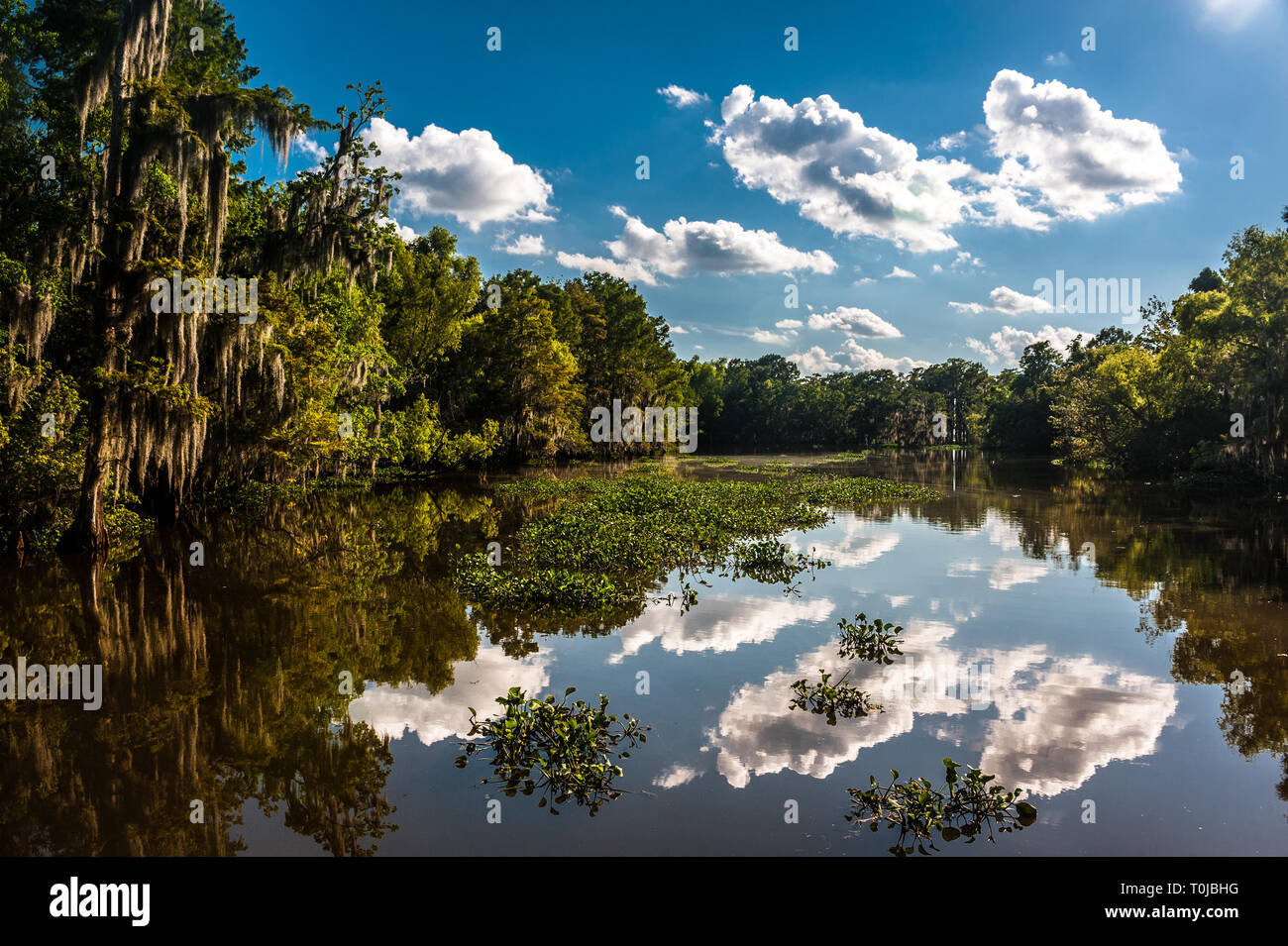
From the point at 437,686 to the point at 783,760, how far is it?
438cm

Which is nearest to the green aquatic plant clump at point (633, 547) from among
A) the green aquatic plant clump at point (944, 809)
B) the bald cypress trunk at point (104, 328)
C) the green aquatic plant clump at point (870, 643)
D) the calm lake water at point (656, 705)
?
the calm lake water at point (656, 705)

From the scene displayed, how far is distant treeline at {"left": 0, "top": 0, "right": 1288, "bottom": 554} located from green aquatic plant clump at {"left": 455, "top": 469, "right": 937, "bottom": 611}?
815 centimetres

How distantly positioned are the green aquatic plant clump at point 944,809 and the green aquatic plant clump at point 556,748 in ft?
7.16

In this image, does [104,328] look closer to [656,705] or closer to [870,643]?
[656,705]

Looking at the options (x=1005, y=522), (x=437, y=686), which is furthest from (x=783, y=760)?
(x=1005, y=522)

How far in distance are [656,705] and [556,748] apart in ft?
5.66

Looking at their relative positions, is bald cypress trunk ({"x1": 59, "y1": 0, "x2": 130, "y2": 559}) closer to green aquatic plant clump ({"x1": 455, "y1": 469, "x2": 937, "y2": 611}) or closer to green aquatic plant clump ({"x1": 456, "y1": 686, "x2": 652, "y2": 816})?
green aquatic plant clump ({"x1": 455, "y1": 469, "x2": 937, "y2": 611})

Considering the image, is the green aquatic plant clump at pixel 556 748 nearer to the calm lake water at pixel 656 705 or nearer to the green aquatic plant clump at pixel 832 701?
the calm lake water at pixel 656 705

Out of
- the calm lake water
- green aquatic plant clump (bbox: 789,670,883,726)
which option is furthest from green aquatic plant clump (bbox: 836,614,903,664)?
green aquatic plant clump (bbox: 789,670,883,726)

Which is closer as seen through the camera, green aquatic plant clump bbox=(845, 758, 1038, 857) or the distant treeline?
green aquatic plant clump bbox=(845, 758, 1038, 857)

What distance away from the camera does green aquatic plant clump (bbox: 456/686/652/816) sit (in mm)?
6250

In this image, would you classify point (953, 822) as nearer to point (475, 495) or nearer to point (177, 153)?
point (177, 153)

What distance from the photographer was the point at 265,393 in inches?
817
